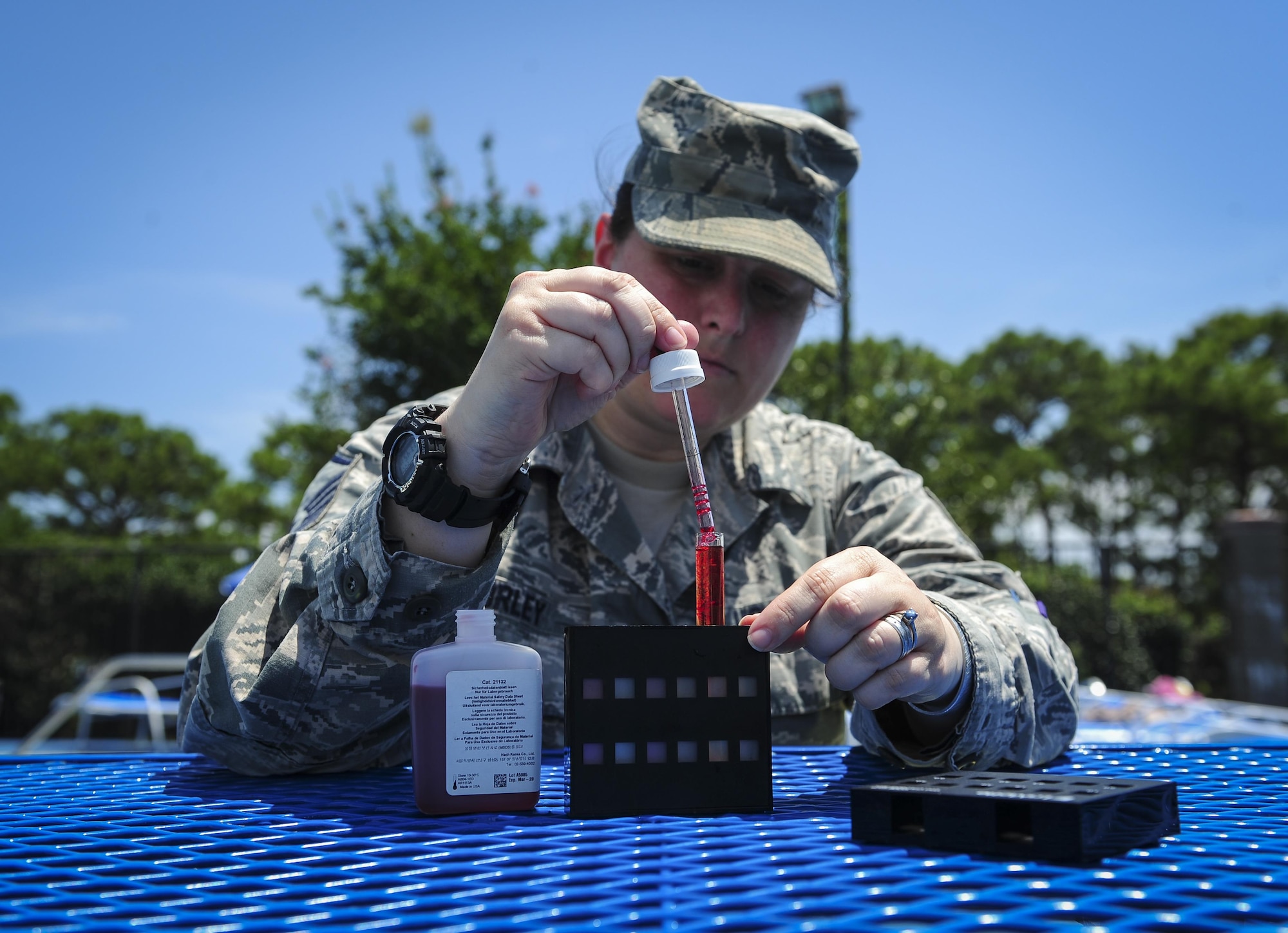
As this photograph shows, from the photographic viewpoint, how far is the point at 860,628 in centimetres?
99

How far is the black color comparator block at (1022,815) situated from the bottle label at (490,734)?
327 millimetres

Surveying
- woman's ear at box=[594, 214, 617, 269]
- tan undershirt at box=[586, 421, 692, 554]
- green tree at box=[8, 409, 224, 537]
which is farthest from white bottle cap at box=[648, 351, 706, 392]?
green tree at box=[8, 409, 224, 537]

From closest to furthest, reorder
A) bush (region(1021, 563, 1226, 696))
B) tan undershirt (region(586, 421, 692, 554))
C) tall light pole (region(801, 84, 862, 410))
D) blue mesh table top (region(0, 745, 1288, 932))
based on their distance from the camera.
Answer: blue mesh table top (region(0, 745, 1288, 932)) → tan undershirt (region(586, 421, 692, 554)) → tall light pole (region(801, 84, 862, 410)) → bush (region(1021, 563, 1226, 696))

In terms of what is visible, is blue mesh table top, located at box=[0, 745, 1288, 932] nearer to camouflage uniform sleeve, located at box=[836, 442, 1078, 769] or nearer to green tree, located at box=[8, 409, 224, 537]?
camouflage uniform sleeve, located at box=[836, 442, 1078, 769]

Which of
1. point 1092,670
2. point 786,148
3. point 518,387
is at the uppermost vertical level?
point 786,148

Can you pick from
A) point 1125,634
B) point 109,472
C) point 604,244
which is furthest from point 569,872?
point 109,472

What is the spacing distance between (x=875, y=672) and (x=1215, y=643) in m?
15.5

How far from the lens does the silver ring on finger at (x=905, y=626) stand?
101cm

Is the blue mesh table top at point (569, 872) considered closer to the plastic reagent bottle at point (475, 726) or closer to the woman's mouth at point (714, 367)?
the plastic reagent bottle at point (475, 726)

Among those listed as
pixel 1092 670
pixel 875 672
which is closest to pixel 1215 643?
pixel 1092 670

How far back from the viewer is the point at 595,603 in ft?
5.72

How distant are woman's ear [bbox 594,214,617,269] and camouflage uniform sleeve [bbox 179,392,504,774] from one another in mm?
932

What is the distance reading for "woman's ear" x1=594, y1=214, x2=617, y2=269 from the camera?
2.01 m

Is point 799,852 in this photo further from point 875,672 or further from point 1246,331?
point 1246,331
